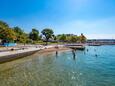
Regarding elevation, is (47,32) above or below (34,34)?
above

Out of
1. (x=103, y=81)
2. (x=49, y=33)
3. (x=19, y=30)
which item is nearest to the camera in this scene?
(x=103, y=81)

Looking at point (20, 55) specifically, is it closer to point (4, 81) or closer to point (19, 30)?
point (4, 81)

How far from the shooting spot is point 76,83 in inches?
974

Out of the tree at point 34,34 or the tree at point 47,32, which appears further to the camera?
the tree at point 47,32

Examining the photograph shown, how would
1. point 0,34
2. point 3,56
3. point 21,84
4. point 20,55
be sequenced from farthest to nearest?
1. point 0,34
2. point 20,55
3. point 3,56
4. point 21,84

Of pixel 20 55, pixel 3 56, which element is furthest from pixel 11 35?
pixel 3 56

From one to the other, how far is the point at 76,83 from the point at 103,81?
4.40m

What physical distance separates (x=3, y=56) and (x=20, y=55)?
499 inches

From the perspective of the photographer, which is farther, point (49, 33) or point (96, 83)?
point (49, 33)

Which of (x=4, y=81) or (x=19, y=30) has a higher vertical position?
(x=19, y=30)

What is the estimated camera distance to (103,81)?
25953 millimetres

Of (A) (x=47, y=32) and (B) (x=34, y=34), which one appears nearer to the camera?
(B) (x=34, y=34)

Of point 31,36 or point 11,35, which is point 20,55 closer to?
point 11,35

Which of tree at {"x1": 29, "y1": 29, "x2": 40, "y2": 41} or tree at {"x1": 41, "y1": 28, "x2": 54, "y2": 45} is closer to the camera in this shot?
tree at {"x1": 29, "y1": 29, "x2": 40, "y2": 41}
